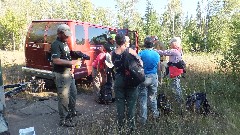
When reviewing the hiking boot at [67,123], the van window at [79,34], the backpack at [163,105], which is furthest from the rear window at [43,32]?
the backpack at [163,105]

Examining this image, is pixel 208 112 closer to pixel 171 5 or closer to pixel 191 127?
pixel 191 127

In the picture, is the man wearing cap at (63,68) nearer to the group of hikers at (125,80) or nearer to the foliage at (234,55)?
the group of hikers at (125,80)

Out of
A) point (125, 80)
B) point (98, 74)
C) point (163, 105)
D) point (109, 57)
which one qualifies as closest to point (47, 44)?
point (98, 74)

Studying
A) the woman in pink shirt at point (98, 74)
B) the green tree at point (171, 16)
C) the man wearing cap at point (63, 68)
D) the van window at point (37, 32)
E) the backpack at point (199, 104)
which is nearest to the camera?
the man wearing cap at point (63, 68)

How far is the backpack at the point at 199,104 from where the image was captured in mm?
6090

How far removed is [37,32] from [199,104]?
5116 millimetres

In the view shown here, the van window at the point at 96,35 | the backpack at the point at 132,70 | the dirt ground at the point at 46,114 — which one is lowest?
the dirt ground at the point at 46,114

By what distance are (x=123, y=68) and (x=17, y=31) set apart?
1163 inches

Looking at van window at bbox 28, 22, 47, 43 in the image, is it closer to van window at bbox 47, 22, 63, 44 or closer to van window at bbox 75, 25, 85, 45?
van window at bbox 47, 22, 63, 44

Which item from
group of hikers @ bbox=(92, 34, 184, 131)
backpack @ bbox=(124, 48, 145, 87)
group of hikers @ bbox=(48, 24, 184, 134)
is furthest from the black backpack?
backpack @ bbox=(124, 48, 145, 87)

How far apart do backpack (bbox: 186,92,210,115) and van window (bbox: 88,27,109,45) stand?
13.0 ft

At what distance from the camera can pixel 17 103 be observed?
24.3ft

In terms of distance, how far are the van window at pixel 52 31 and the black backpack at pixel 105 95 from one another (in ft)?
6.63

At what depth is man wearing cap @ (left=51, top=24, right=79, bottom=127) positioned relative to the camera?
17.2ft
